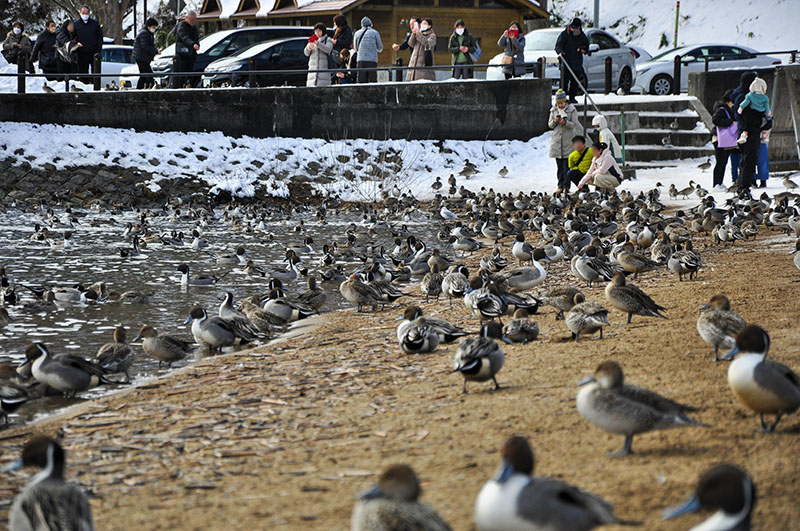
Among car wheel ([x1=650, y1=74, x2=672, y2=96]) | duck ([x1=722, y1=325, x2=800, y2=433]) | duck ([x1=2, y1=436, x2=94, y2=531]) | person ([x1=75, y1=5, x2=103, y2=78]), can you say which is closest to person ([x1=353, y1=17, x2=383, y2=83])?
person ([x1=75, y1=5, x2=103, y2=78])

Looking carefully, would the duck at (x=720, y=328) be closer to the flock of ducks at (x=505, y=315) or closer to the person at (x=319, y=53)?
the flock of ducks at (x=505, y=315)

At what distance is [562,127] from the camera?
2166 centimetres

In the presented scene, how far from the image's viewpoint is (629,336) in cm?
860

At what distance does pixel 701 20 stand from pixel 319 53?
33.6 metres

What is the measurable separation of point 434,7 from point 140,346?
3091 cm

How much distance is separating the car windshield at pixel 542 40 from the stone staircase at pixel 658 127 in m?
5.76

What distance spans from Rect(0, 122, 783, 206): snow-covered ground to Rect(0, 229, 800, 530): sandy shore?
16.3 metres

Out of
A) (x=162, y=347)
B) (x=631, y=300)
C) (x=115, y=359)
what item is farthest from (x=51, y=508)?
(x=631, y=300)

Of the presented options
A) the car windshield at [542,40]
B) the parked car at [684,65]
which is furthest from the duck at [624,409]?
the parked car at [684,65]

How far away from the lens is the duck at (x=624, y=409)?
525 cm

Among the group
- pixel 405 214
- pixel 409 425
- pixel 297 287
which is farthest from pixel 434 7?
pixel 409 425

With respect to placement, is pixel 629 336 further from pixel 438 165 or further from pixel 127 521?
pixel 438 165

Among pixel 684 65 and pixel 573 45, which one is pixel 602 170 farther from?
pixel 684 65

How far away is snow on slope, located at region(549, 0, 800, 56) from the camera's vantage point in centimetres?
5031
